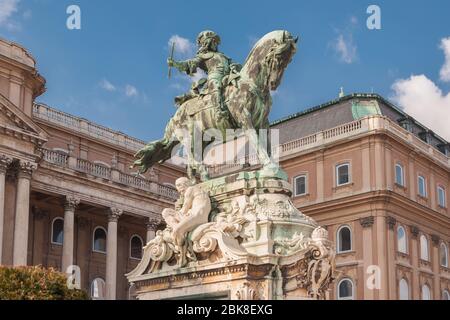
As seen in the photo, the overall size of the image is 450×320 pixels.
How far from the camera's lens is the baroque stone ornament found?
10.7 meters

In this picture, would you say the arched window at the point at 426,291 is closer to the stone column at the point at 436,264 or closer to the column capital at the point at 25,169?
the stone column at the point at 436,264

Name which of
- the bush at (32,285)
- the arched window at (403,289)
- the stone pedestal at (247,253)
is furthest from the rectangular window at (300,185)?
the stone pedestal at (247,253)

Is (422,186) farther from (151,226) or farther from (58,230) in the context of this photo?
(58,230)

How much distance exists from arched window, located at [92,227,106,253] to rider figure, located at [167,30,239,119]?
47.0 metres

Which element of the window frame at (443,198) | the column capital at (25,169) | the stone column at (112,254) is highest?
the window frame at (443,198)

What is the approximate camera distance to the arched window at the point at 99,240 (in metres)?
58.7

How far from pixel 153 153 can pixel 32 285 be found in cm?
496

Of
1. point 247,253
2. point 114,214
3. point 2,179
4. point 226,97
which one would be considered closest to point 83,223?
point 114,214

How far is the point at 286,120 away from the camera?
6881 centimetres

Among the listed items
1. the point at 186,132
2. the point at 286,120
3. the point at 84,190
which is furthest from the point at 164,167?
the point at 186,132

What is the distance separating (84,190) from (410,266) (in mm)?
24206

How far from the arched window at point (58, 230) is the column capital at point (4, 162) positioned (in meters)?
9.53

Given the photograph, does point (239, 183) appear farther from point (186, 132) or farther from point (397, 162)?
point (397, 162)

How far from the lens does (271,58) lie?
39.5 ft
